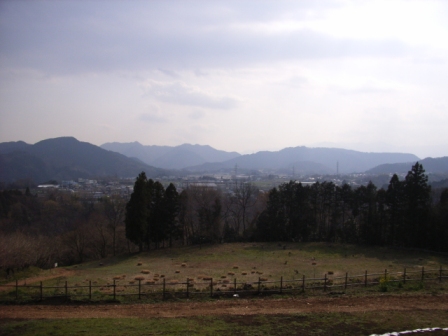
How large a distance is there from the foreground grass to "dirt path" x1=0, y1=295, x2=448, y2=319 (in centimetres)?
90

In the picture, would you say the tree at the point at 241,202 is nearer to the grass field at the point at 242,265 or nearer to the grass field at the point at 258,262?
the grass field at the point at 242,265

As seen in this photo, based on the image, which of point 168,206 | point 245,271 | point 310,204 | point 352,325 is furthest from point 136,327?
point 310,204

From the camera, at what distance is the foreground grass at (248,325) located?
1344 cm

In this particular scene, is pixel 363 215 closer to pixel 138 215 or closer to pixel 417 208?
pixel 417 208

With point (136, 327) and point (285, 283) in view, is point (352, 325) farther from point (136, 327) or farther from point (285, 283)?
point (136, 327)

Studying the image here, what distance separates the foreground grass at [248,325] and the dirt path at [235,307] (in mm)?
898

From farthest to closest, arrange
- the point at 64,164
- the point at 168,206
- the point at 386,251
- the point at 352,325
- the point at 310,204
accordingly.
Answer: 1. the point at 64,164
2. the point at 310,204
3. the point at 168,206
4. the point at 386,251
5. the point at 352,325

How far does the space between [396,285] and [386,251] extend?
20164mm

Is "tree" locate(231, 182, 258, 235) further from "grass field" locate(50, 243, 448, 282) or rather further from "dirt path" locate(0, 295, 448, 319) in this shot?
"dirt path" locate(0, 295, 448, 319)

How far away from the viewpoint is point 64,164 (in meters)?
184

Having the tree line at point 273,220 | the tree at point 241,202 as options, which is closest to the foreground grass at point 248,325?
the tree line at point 273,220

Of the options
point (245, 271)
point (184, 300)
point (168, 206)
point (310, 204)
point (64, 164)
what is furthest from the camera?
point (64, 164)

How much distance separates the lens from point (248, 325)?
1433cm

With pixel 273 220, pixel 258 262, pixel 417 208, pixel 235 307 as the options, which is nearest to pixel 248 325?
pixel 235 307
